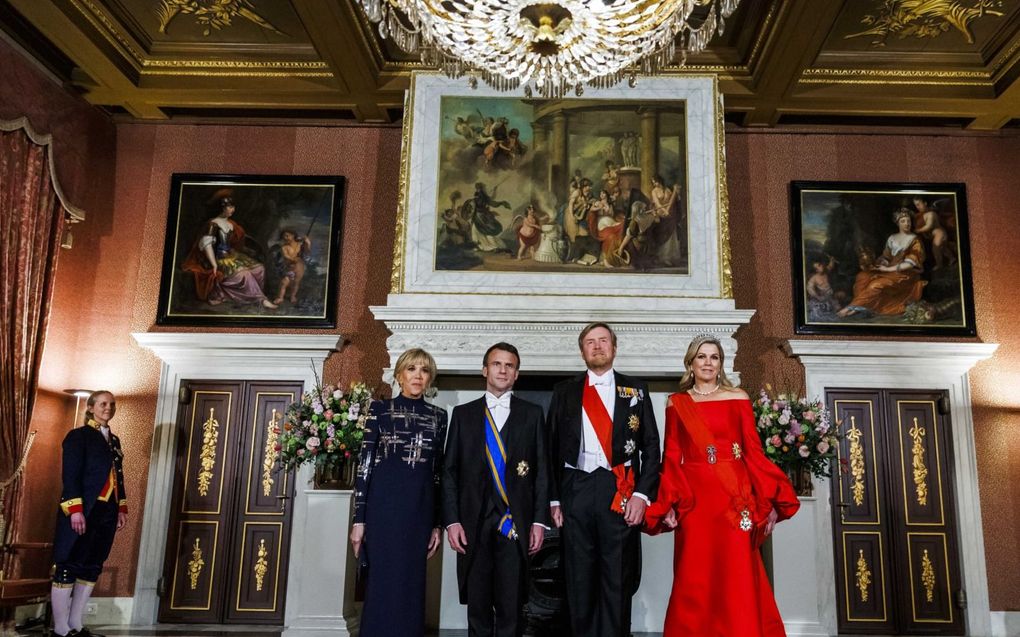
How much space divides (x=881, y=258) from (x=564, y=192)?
3.08 metres

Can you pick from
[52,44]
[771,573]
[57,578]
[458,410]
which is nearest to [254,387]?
[57,578]

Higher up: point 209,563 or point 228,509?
point 228,509

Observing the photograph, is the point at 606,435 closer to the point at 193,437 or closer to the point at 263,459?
the point at 263,459

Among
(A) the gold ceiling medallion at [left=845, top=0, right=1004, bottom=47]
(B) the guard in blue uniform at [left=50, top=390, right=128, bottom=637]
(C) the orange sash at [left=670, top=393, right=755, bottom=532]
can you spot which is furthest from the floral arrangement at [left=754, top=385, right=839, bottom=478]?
(B) the guard in blue uniform at [left=50, top=390, right=128, bottom=637]

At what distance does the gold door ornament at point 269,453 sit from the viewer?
7680mm

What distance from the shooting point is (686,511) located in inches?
169

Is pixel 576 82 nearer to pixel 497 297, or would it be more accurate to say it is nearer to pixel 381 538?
pixel 497 297

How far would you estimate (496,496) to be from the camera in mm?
4262

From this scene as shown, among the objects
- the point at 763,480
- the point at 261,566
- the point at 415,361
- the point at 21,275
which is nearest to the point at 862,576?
the point at 763,480

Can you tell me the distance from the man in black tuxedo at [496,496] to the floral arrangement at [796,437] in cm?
272

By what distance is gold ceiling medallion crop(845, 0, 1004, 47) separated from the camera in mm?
6875

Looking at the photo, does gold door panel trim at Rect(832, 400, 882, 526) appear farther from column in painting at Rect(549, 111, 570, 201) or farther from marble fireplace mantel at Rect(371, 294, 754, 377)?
column in painting at Rect(549, 111, 570, 201)

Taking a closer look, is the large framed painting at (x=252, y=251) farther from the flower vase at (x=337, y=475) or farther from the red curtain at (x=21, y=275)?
the flower vase at (x=337, y=475)

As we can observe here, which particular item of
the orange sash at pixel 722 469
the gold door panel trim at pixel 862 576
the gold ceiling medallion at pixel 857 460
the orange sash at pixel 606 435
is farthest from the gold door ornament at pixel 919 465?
the orange sash at pixel 606 435
